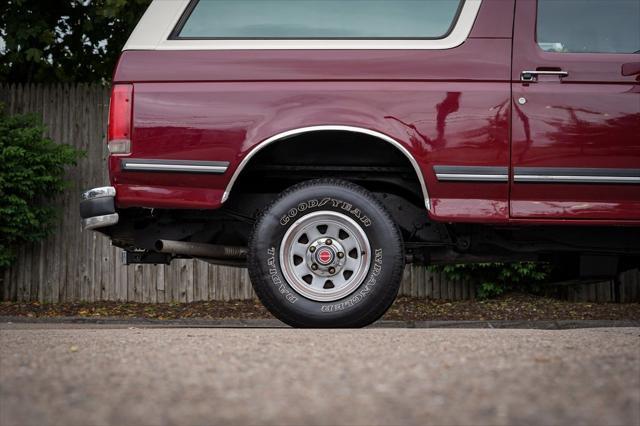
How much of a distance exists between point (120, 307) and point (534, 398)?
7648 mm

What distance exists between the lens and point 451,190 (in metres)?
4.62

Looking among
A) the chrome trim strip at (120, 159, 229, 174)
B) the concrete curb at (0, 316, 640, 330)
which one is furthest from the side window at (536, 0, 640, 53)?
the concrete curb at (0, 316, 640, 330)

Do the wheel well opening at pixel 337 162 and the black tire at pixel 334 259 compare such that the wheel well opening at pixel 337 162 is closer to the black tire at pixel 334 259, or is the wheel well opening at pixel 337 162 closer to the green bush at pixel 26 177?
the black tire at pixel 334 259

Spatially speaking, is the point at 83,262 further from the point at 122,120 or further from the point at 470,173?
the point at 470,173

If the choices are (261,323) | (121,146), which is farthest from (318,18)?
(261,323)

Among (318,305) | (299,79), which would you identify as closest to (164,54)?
(299,79)

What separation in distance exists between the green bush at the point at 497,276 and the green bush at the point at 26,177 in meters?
4.49

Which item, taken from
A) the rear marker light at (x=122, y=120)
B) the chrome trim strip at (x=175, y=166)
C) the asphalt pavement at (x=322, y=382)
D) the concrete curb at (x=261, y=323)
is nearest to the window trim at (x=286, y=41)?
the rear marker light at (x=122, y=120)

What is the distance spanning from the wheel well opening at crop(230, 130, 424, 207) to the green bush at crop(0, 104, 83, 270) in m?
4.87

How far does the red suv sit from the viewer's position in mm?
4578

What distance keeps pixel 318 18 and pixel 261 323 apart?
4.05 meters

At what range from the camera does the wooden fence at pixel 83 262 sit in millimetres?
9719

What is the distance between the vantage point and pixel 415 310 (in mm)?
9188

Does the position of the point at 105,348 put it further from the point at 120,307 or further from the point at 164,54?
the point at 120,307
